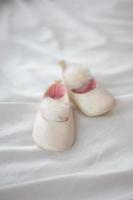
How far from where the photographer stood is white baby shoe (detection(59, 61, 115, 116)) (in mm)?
713

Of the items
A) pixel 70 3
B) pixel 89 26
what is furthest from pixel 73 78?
pixel 70 3

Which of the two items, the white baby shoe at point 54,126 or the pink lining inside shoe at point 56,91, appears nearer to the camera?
the white baby shoe at point 54,126

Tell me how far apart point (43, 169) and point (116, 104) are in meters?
0.27

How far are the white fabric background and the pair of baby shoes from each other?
23 mm

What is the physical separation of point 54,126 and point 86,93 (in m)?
0.14

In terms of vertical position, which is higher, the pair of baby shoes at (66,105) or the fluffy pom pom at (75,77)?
the fluffy pom pom at (75,77)

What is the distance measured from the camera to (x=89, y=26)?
109 centimetres

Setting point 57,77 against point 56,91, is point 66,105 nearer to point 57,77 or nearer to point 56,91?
point 56,91

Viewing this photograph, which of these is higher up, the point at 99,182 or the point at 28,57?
the point at 28,57

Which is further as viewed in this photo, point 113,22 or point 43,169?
point 113,22

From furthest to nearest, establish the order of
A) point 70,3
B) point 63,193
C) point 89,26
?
point 70,3 → point 89,26 → point 63,193

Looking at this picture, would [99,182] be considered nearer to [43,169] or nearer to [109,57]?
[43,169]

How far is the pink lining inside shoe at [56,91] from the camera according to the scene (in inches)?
29.8

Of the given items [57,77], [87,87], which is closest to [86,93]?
[87,87]
